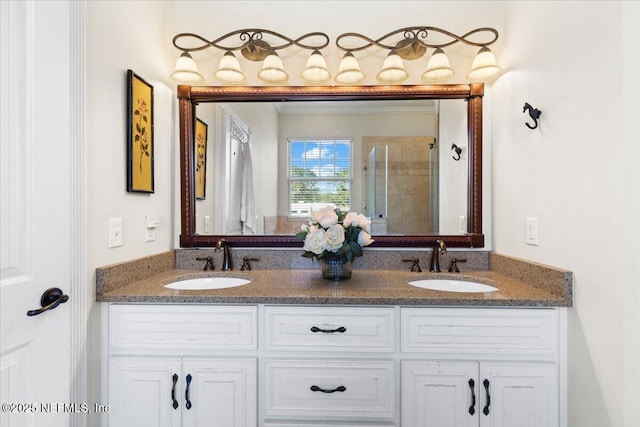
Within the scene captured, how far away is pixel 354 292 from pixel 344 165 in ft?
2.53

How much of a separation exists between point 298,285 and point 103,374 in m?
0.82

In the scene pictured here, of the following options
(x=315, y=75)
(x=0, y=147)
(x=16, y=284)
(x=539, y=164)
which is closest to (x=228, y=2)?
(x=315, y=75)

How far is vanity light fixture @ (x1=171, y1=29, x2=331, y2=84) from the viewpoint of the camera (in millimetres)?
1721

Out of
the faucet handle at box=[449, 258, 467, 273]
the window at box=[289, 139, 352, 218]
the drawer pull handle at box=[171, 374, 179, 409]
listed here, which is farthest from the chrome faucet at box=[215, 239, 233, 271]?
the faucet handle at box=[449, 258, 467, 273]

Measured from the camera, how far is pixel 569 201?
3.91 ft

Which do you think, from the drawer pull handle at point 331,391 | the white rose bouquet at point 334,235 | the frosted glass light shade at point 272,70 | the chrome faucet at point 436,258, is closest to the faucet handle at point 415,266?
the chrome faucet at point 436,258

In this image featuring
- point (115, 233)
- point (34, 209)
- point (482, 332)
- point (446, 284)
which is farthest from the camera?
point (446, 284)

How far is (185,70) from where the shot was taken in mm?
1709

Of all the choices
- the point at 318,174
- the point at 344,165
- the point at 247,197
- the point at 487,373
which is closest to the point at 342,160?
the point at 344,165

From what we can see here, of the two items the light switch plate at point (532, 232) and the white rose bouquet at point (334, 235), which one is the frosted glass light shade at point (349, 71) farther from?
the light switch plate at point (532, 232)

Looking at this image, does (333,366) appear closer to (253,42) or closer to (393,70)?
(393,70)

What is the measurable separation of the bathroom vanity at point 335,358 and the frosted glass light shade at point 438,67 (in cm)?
109

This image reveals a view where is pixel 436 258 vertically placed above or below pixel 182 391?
above

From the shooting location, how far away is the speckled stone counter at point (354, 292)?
120 centimetres
